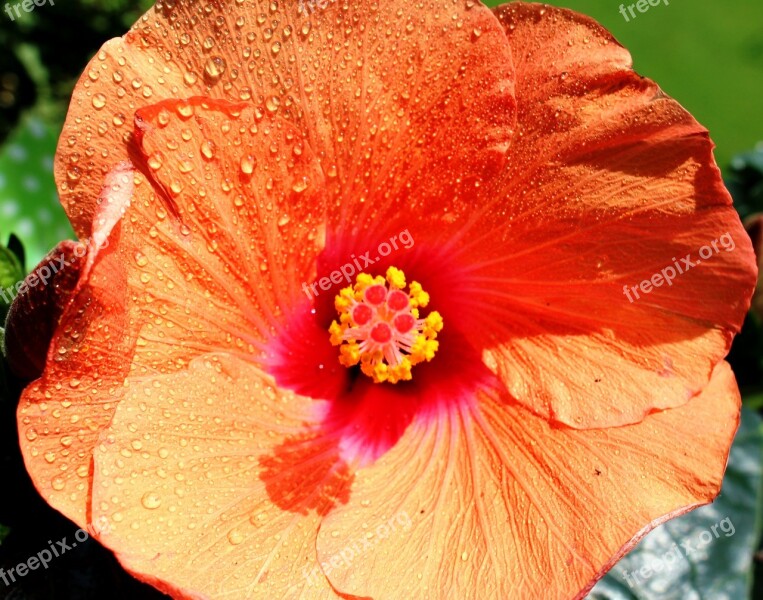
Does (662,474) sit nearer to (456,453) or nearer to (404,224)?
(456,453)

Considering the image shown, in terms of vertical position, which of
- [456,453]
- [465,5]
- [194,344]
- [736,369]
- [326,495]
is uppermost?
[465,5]

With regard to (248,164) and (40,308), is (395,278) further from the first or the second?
(40,308)

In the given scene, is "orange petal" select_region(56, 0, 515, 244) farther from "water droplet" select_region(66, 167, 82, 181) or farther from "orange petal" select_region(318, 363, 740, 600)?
"orange petal" select_region(318, 363, 740, 600)

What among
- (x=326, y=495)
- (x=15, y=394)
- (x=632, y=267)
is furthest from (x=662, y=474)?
(x=15, y=394)
